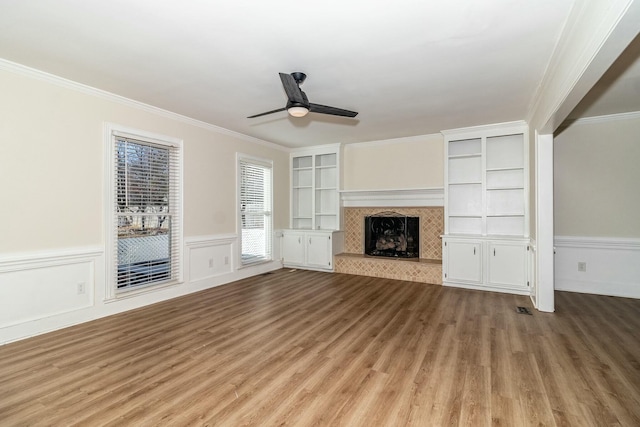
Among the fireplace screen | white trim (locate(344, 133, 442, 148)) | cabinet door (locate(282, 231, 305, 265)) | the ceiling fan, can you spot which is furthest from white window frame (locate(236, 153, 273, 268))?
the ceiling fan

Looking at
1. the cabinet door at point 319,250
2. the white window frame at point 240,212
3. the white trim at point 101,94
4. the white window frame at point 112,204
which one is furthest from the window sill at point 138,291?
the cabinet door at point 319,250

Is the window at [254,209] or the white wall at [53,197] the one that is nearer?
the white wall at [53,197]

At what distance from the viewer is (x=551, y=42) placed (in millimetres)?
2494

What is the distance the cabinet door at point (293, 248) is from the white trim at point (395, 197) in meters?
1.24

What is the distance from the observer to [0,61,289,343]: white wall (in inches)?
116

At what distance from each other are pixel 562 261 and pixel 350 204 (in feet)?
12.2

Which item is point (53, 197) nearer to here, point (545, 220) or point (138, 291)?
point (138, 291)

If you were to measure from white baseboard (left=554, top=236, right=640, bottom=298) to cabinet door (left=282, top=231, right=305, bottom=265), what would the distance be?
4.44m

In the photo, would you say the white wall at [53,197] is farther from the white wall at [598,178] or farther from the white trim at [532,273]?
the white wall at [598,178]

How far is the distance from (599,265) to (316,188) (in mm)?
4921

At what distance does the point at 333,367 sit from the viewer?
249 cm

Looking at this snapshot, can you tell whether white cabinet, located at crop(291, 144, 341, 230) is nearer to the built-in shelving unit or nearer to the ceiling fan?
the built-in shelving unit

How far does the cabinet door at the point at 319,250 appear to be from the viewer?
621cm

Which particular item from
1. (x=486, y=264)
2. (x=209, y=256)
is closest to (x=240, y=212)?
(x=209, y=256)
